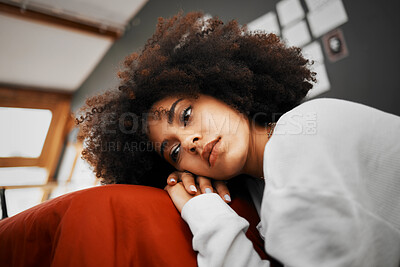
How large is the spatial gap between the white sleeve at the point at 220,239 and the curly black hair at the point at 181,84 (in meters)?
0.53

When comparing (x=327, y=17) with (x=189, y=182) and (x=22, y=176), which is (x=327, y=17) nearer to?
(x=189, y=182)

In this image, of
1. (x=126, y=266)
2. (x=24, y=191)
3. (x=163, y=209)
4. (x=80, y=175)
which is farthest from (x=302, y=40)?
(x=24, y=191)

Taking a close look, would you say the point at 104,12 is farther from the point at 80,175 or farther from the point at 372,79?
the point at 372,79

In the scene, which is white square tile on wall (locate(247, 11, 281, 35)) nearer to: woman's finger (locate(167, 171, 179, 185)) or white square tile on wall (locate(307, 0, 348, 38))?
white square tile on wall (locate(307, 0, 348, 38))

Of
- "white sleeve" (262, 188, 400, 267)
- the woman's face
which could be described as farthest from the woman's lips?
"white sleeve" (262, 188, 400, 267)

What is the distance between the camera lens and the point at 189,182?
991 mm

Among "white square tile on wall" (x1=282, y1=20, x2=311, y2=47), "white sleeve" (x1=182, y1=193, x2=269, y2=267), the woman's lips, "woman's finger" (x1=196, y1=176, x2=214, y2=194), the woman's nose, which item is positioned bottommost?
"white sleeve" (x1=182, y1=193, x2=269, y2=267)

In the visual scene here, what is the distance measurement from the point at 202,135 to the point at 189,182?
0.18m

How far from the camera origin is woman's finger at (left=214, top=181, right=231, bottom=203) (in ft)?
3.22

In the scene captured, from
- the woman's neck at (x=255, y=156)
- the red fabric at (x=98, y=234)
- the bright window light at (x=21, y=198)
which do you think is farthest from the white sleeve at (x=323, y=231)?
the bright window light at (x=21, y=198)

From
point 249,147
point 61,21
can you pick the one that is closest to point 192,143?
point 249,147

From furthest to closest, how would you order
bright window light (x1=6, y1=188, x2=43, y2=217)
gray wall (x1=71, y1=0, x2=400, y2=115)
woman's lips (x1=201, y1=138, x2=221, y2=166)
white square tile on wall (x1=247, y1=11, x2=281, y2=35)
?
1. bright window light (x1=6, y1=188, x2=43, y2=217)
2. white square tile on wall (x1=247, y1=11, x2=281, y2=35)
3. gray wall (x1=71, y1=0, x2=400, y2=115)
4. woman's lips (x1=201, y1=138, x2=221, y2=166)

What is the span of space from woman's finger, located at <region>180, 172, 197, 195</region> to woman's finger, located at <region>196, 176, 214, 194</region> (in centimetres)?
3

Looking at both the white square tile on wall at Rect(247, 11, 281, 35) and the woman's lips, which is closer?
the woman's lips
